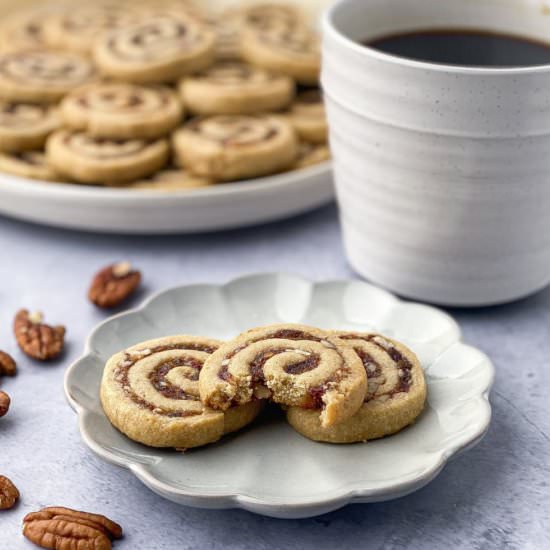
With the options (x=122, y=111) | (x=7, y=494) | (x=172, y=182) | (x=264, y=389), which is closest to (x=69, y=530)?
(x=7, y=494)

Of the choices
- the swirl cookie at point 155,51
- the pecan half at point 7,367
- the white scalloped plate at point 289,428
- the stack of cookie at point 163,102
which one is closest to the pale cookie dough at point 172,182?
the stack of cookie at point 163,102

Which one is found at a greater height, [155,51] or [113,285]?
[155,51]

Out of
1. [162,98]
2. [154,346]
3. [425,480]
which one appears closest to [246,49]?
[162,98]

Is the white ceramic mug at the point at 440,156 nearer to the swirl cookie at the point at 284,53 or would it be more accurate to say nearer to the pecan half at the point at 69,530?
the swirl cookie at the point at 284,53

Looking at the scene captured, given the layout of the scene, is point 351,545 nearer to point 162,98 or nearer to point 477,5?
point 477,5

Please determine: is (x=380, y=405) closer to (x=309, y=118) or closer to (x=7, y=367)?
(x=7, y=367)
